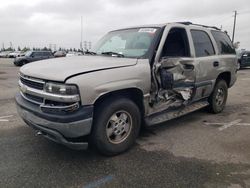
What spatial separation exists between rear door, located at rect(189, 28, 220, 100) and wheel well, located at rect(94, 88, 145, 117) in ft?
5.20

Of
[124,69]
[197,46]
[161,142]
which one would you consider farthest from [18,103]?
[197,46]

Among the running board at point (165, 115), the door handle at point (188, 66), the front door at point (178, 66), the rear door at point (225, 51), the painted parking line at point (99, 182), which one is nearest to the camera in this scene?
the painted parking line at point (99, 182)

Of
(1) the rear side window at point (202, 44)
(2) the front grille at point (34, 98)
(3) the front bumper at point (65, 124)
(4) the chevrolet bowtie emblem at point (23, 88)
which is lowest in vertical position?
(3) the front bumper at point (65, 124)

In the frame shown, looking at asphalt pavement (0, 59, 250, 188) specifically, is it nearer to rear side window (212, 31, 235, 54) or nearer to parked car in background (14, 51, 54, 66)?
rear side window (212, 31, 235, 54)

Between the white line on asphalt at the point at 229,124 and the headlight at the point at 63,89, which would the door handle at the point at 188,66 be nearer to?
the white line on asphalt at the point at 229,124

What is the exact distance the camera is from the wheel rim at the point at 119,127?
11.7ft

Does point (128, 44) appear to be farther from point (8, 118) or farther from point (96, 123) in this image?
point (8, 118)

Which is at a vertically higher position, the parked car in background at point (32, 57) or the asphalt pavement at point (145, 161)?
the asphalt pavement at point (145, 161)

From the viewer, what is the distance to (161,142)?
4.25 m

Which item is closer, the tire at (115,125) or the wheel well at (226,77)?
the tire at (115,125)

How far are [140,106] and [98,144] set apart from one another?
94cm

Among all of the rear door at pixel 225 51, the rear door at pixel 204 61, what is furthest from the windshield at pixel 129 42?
the rear door at pixel 225 51

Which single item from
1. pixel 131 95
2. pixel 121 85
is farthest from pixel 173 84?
pixel 121 85

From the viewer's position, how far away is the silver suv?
3.10 metres
